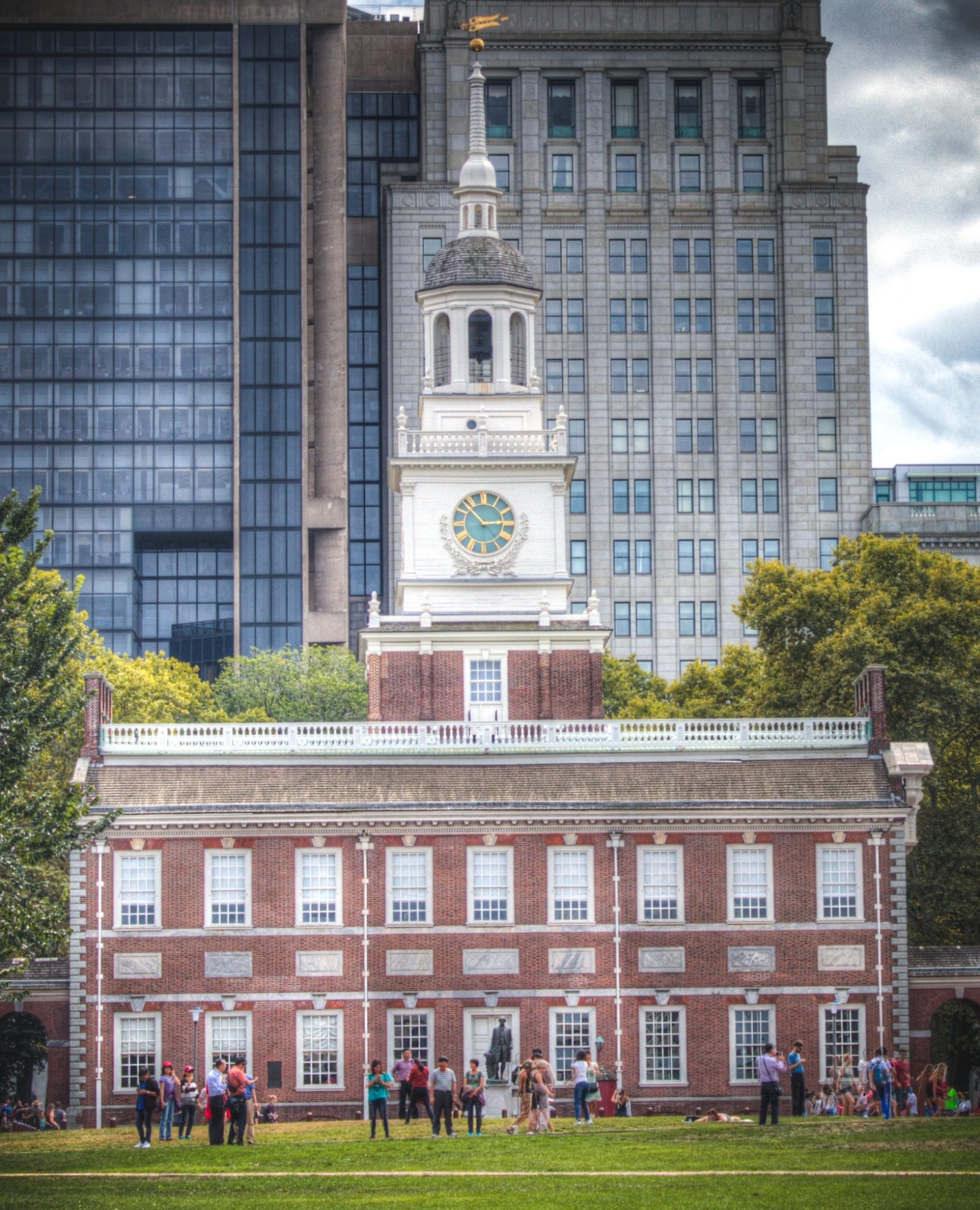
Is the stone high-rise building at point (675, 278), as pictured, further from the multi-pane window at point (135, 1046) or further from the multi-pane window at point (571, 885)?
the multi-pane window at point (135, 1046)

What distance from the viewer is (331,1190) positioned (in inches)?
1875

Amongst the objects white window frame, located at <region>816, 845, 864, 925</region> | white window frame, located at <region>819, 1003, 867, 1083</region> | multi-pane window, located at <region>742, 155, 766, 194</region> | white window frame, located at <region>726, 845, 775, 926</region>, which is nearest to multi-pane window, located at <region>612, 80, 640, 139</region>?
multi-pane window, located at <region>742, 155, 766, 194</region>

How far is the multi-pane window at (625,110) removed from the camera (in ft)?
611

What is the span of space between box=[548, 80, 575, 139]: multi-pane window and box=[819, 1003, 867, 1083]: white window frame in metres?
120

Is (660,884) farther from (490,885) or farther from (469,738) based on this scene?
(469,738)

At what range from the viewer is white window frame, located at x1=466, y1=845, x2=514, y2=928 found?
72.7 m

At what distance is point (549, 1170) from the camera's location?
4931cm

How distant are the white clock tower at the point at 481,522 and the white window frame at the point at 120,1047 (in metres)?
13.2

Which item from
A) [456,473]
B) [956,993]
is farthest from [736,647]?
[956,993]

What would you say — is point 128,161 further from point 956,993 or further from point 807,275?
point 956,993

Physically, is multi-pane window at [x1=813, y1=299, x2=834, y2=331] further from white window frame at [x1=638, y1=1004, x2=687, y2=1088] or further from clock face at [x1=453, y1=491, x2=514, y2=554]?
white window frame at [x1=638, y1=1004, x2=687, y2=1088]

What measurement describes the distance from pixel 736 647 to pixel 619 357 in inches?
2931

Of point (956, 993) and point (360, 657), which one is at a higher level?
point (360, 657)

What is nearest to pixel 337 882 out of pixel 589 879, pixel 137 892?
pixel 137 892
